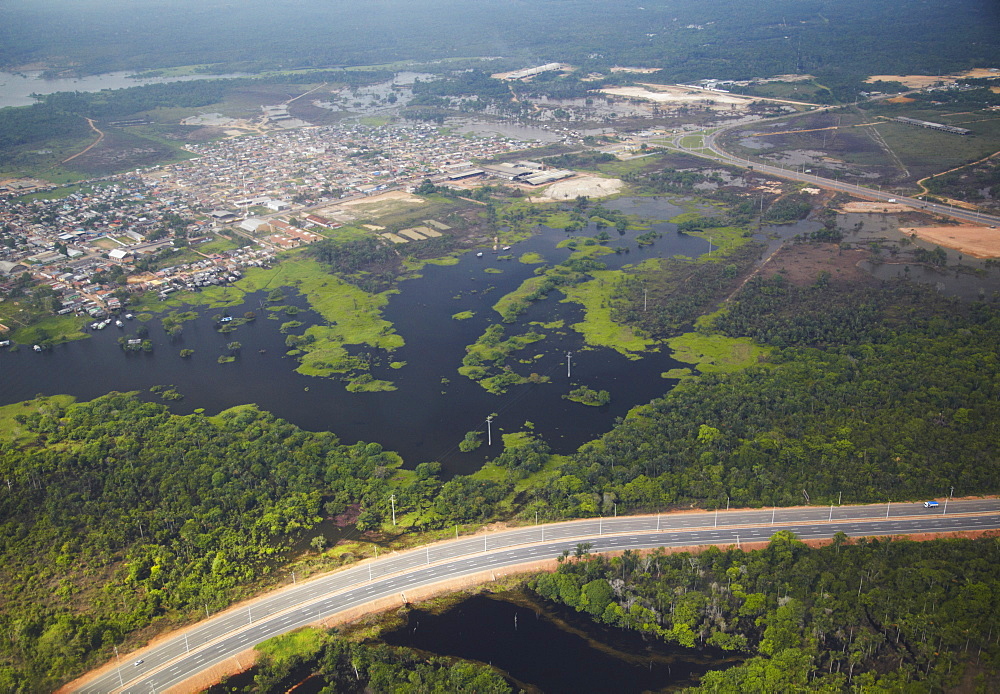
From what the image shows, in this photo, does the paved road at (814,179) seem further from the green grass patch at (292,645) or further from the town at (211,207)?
the green grass patch at (292,645)

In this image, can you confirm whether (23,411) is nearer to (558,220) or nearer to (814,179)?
(558,220)

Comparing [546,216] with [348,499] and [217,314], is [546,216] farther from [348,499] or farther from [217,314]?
[348,499]

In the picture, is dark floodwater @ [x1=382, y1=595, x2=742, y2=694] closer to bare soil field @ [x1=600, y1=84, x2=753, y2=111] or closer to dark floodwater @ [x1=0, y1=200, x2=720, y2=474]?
dark floodwater @ [x1=0, y1=200, x2=720, y2=474]

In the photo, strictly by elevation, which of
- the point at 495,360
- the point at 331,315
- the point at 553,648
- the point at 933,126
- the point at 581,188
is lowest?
the point at 553,648

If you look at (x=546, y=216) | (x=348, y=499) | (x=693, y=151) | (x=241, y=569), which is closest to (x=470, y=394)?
(x=348, y=499)

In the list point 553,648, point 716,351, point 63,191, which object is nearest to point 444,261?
point 716,351

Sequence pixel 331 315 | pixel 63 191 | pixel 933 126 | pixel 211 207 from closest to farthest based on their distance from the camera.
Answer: pixel 331 315, pixel 211 207, pixel 63 191, pixel 933 126

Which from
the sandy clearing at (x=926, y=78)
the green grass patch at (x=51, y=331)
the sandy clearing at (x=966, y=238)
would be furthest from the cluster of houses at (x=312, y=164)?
the sandy clearing at (x=926, y=78)
